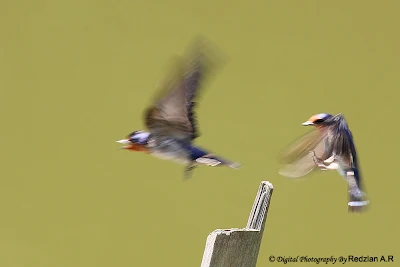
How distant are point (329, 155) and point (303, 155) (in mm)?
59

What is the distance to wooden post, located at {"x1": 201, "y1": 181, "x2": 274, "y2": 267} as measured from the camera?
2.66 ft

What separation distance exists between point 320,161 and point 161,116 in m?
0.35

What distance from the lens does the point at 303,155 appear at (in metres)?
1.51

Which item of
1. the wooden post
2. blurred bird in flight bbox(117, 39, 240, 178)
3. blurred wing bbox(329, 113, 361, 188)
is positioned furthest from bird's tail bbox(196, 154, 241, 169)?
the wooden post

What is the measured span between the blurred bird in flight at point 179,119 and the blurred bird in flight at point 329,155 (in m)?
0.13

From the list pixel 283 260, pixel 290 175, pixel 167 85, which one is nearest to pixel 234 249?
pixel 167 85

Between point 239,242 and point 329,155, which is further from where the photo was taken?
point 329,155

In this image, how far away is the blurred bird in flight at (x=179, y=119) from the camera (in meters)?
1.32

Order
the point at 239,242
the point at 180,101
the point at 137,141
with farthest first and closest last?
1. the point at 137,141
2. the point at 180,101
3. the point at 239,242

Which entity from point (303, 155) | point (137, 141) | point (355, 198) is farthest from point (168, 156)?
point (355, 198)

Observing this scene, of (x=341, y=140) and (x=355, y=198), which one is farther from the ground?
(x=341, y=140)

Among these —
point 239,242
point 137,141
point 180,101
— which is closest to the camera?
point 239,242

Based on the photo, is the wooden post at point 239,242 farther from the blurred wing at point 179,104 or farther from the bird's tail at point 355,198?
the bird's tail at point 355,198

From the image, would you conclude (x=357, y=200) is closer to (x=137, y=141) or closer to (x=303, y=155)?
(x=303, y=155)
